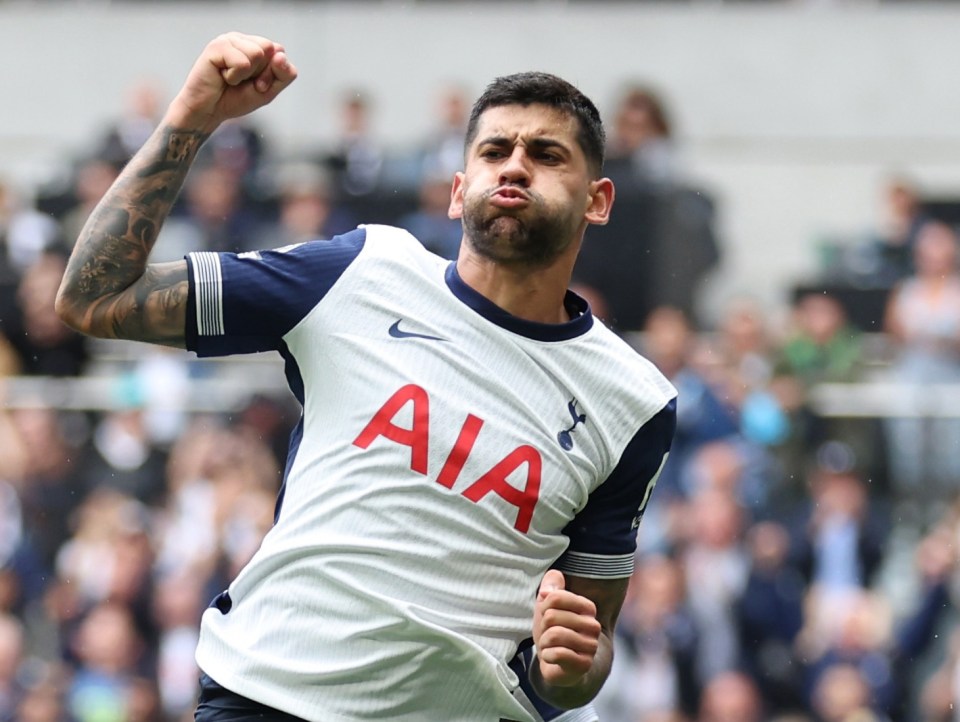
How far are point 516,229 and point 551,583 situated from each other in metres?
0.86

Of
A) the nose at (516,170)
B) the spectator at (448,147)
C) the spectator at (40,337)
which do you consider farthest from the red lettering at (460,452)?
the spectator at (448,147)

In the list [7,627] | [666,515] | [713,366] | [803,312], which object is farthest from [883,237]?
[7,627]

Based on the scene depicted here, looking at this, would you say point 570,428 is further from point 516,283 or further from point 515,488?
point 516,283

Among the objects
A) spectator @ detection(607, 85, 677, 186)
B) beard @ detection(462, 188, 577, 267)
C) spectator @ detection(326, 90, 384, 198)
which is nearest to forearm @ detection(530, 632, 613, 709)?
beard @ detection(462, 188, 577, 267)

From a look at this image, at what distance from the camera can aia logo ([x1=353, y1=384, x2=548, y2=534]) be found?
4211 millimetres

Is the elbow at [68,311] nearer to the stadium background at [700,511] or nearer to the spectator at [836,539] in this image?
the stadium background at [700,511]

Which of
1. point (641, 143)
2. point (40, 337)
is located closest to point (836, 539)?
point (641, 143)

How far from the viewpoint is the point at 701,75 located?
16.6 metres

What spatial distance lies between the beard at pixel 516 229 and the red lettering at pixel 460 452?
0.42m

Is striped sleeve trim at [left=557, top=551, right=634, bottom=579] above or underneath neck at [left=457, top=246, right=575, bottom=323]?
underneath

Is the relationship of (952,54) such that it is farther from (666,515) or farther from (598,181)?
(598,181)

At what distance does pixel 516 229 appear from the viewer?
4371mm

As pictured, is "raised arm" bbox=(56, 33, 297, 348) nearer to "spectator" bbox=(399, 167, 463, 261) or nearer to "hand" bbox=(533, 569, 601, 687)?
"hand" bbox=(533, 569, 601, 687)

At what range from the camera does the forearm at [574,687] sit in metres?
4.20
